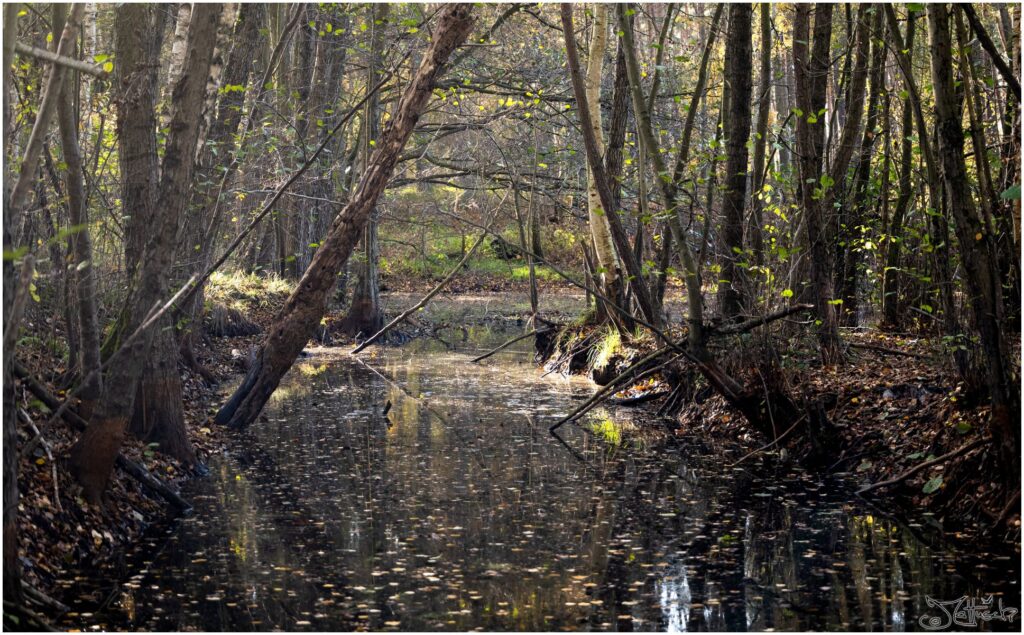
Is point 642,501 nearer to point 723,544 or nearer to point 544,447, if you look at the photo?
point 723,544

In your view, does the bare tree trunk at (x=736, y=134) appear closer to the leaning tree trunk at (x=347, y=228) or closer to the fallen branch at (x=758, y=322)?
the fallen branch at (x=758, y=322)

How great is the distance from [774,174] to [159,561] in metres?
5.63

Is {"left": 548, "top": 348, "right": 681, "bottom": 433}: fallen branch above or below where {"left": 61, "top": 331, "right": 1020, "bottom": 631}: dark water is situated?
above

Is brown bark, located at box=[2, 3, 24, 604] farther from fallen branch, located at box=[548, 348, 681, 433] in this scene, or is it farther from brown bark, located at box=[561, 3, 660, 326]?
brown bark, located at box=[561, 3, 660, 326]

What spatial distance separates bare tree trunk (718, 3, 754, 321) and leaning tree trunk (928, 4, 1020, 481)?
374 cm

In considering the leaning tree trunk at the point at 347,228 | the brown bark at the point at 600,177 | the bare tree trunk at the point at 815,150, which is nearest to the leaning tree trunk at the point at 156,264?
the leaning tree trunk at the point at 347,228

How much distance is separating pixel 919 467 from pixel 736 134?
4.15m

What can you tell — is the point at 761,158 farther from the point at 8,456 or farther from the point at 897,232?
the point at 8,456

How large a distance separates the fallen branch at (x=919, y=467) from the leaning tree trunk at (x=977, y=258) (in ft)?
1.39

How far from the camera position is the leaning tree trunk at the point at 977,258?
18.5 feet

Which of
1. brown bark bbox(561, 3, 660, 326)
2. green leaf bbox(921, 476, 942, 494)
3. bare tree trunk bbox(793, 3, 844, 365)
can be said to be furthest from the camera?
brown bark bbox(561, 3, 660, 326)

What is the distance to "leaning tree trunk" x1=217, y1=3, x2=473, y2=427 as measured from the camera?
8.74 m

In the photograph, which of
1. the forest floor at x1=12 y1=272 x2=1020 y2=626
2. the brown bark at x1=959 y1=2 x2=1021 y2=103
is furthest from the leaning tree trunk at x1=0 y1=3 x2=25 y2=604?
the brown bark at x1=959 y1=2 x2=1021 y2=103

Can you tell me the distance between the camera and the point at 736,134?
31.7ft
